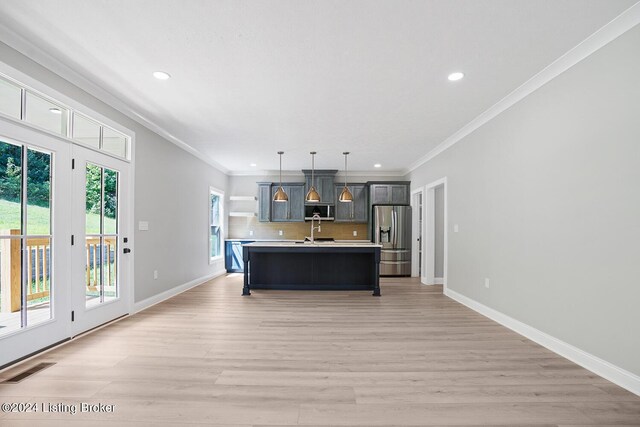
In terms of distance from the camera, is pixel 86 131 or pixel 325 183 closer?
pixel 86 131

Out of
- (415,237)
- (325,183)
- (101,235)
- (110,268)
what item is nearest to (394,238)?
(415,237)

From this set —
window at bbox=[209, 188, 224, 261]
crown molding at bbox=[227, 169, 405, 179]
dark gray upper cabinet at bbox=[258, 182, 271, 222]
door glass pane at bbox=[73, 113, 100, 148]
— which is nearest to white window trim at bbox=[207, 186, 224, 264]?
window at bbox=[209, 188, 224, 261]

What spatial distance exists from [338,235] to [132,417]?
6571 millimetres

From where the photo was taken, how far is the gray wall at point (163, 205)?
12.8ft

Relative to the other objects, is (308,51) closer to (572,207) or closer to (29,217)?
(572,207)

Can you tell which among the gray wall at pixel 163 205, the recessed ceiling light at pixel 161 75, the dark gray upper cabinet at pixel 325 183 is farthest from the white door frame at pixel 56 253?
the dark gray upper cabinet at pixel 325 183

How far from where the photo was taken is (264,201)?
7773 mm

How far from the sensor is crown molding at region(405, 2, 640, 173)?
219 cm

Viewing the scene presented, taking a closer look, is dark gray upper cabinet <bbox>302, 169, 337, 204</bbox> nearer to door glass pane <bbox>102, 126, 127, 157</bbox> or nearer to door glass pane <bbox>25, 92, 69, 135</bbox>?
door glass pane <bbox>102, 126, 127, 157</bbox>

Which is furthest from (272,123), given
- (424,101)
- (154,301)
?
(154,301)

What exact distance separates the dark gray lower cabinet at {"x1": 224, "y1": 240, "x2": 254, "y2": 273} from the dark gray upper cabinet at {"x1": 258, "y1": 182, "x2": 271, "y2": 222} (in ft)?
2.41

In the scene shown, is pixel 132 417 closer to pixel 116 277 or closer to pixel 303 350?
pixel 303 350

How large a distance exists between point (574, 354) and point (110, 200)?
16.9 feet

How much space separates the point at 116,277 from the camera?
12.5 ft
